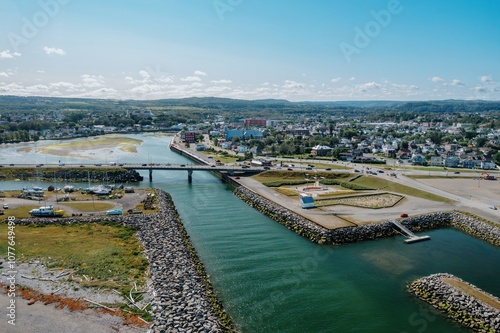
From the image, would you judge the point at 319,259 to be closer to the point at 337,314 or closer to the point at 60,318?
the point at 337,314

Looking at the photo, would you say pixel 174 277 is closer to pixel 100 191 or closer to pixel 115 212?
pixel 115 212

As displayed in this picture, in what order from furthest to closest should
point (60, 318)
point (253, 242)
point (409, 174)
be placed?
point (409, 174) < point (253, 242) < point (60, 318)

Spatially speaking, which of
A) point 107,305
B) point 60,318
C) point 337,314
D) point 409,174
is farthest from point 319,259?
point 409,174

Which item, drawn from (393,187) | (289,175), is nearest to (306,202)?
(393,187)

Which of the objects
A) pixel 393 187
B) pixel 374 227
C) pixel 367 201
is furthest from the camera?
pixel 393 187

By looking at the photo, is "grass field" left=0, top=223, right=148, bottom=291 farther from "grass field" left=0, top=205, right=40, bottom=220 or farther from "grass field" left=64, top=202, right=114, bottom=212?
"grass field" left=64, top=202, right=114, bottom=212

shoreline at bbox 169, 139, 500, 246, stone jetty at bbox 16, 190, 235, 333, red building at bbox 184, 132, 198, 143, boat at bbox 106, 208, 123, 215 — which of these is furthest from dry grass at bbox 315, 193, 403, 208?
red building at bbox 184, 132, 198, 143
